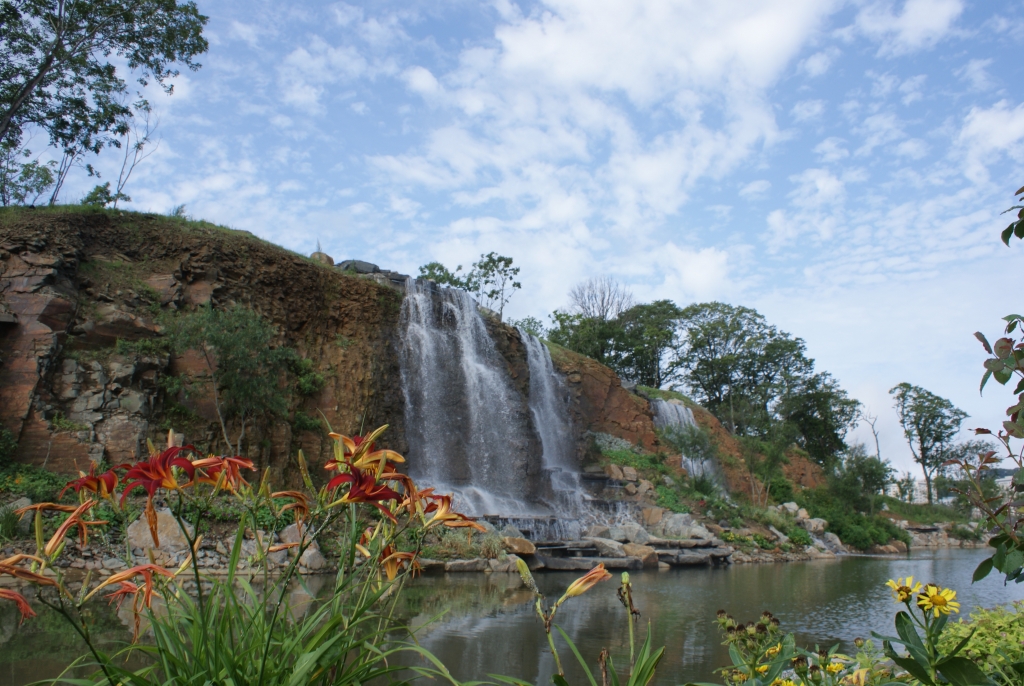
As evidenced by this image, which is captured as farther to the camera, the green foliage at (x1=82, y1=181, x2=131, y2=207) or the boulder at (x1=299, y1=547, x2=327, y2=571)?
the green foliage at (x1=82, y1=181, x2=131, y2=207)

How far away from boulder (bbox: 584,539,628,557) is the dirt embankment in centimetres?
611

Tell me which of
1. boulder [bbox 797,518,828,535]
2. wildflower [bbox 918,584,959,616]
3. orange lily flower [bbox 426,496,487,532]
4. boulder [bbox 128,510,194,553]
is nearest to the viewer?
orange lily flower [bbox 426,496,487,532]

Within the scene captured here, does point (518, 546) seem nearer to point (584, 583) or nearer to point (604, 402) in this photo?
point (584, 583)

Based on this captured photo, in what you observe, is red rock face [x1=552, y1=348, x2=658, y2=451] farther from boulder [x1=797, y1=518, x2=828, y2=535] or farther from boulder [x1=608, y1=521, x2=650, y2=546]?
boulder [x1=608, y1=521, x2=650, y2=546]

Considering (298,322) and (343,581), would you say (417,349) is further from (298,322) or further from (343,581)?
(343,581)

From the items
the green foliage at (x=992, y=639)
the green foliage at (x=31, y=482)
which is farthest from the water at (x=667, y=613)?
the green foliage at (x=31, y=482)

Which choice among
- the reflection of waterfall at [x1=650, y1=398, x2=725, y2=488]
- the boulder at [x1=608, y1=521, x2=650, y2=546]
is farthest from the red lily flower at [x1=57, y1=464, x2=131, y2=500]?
the reflection of waterfall at [x1=650, y1=398, x2=725, y2=488]

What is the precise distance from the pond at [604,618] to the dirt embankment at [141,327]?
6.35 meters

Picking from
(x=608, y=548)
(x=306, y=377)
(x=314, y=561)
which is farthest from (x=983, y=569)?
(x=306, y=377)

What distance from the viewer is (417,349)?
19.8 m

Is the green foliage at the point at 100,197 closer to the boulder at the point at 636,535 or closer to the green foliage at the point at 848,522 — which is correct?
the boulder at the point at 636,535

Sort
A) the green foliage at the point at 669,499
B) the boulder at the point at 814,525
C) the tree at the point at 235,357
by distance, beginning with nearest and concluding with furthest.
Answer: the tree at the point at 235,357 → the green foliage at the point at 669,499 → the boulder at the point at 814,525

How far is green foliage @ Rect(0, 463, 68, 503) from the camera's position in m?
10.4

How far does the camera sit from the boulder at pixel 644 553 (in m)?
14.5
